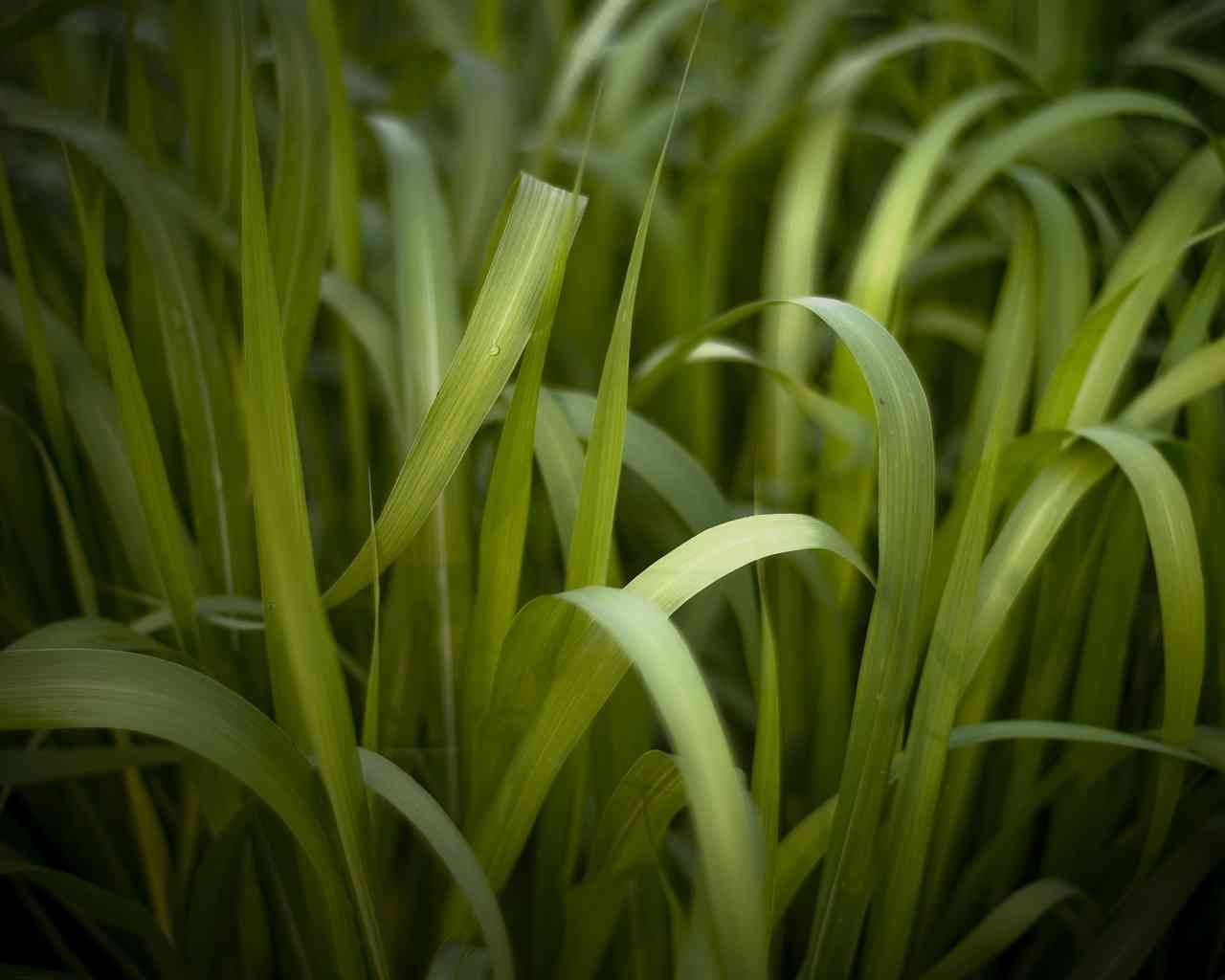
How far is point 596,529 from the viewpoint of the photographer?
0.32 metres

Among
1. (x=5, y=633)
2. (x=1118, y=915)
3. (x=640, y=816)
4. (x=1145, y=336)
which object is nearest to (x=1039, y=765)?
(x=1118, y=915)

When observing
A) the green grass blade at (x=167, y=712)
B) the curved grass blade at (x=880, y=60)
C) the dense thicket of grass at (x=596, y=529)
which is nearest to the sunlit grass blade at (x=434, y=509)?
the dense thicket of grass at (x=596, y=529)

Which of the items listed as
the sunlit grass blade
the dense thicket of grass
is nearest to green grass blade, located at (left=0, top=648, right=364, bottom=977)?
the dense thicket of grass

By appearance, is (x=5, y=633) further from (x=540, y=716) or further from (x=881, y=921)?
(x=881, y=921)

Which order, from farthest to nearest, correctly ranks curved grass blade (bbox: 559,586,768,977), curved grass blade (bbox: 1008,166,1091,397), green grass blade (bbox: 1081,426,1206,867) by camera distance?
curved grass blade (bbox: 1008,166,1091,397) → green grass blade (bbox: 1081,426,1206,867) → curved grass blade (bbox: 559,586,768,977)

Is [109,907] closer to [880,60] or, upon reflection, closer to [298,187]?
[298,187]

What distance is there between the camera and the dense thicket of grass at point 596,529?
300mm

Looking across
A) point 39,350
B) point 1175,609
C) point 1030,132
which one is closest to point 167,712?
point 39,350

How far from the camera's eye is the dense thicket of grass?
11.8 inches

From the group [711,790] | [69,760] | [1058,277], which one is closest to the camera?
[711,790]

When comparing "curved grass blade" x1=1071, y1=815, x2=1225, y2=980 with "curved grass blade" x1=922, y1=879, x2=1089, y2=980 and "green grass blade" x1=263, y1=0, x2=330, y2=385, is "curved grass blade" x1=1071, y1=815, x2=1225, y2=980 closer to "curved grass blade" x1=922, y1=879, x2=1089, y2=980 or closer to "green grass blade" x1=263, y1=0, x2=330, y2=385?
"curved grass blade" x1=922, y1=879, x2=1089, y2=980

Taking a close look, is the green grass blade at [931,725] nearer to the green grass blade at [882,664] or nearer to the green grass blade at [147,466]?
the green grass blade at [882,664]

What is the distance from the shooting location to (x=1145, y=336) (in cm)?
60

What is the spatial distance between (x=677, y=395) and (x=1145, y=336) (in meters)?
0.30
